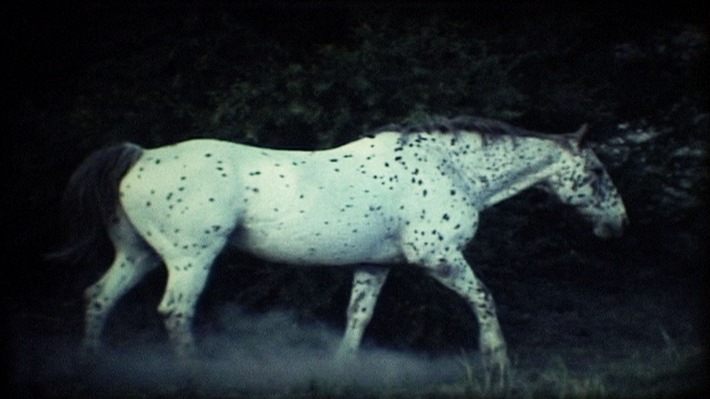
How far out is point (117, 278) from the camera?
20.7 ft

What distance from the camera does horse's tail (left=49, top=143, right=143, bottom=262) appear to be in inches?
245

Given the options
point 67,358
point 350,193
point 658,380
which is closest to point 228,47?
point 350,193

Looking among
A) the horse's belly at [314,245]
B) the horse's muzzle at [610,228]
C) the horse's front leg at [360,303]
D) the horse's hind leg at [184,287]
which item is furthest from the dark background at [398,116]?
the horse's hind leg at [184,287]

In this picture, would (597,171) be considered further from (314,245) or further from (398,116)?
(314,245)

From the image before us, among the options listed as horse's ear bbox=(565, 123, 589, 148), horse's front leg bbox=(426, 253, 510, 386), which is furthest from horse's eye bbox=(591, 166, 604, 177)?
horse's front leg bbox=(426, 253, 510, 386)

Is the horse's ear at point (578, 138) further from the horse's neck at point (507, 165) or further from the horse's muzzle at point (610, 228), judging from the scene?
the horse's muzzle at point (610, 228)

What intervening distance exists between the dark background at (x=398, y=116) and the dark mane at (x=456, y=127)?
17.0 inches

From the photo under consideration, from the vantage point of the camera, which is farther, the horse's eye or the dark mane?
the horse's eye

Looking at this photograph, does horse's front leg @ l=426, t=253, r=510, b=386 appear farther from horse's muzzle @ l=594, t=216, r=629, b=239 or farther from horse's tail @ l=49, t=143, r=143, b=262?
horse's tail @ l=49, t=143, r=143, b=262

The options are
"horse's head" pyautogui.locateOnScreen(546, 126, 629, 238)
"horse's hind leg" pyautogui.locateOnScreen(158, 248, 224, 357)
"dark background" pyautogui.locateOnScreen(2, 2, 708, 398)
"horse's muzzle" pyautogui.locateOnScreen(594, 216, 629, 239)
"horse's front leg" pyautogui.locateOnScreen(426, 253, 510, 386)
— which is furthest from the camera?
"dark background" pyautogui.locateOnScreen(2, 2, 708, 398)

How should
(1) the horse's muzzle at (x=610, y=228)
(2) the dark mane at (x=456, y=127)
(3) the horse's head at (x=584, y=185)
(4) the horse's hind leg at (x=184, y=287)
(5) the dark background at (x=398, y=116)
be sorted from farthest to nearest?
(5) the dark background at (x=398, y=116)
(1) the horse's muzzle at (x=610, y=228)
(3) the horse's head at (x=584, y=185)
(2) the dark mane at (x=456, y=127)
(4) the horse's hind leg at (x=184, y=287)

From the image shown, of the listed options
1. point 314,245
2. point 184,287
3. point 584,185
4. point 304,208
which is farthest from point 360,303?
point 584,185

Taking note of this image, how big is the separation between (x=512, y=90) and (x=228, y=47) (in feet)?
6.92

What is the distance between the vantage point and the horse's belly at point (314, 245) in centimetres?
632
